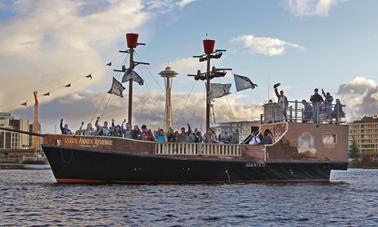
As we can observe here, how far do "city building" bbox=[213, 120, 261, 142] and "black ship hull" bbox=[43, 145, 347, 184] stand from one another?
3.80 meters

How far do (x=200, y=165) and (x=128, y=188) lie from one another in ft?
18.4

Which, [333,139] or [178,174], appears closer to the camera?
[178,174]

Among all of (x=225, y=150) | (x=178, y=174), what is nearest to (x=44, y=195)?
(x=178, y=174)

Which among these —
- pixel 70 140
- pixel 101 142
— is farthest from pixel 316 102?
pixel 70 140

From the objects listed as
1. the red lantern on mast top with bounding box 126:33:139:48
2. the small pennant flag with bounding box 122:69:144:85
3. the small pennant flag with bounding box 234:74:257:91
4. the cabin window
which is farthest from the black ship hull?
the red lantern on mast top with bounding box 126:33:139:48

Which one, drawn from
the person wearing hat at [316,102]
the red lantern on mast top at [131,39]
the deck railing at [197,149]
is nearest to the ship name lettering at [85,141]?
the deck railing at [197,149]

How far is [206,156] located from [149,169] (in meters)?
3.40

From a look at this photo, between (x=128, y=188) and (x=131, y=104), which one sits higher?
(x=131, y=104)

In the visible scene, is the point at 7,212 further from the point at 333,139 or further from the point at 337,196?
the point at 333,139

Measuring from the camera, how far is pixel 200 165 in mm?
35625

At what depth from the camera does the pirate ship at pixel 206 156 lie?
33.4 m

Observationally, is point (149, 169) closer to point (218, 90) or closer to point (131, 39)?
point (131, 39)

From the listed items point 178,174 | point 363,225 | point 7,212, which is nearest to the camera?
point 363,225

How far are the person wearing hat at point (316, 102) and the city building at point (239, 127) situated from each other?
4.05 meters
